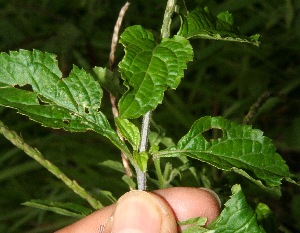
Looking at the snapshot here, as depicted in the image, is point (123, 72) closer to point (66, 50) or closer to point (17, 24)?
point (66, 50)

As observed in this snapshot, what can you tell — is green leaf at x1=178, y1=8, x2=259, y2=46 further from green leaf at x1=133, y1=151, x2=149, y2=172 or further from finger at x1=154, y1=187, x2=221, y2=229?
finger at x1=154, y1=187, x2=221, y2=229

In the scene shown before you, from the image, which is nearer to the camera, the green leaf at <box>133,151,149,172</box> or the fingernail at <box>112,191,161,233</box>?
the green leaf at <box>133,151,149,172</box>

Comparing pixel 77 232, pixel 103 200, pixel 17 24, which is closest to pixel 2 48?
pixel 17 24

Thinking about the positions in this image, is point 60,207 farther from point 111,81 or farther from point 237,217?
point 237,217

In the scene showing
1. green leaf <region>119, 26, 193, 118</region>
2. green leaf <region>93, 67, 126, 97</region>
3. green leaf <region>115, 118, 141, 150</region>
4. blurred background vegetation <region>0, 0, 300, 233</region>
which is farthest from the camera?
blurred background vegetation <region>0, 0, 300, 233</region>

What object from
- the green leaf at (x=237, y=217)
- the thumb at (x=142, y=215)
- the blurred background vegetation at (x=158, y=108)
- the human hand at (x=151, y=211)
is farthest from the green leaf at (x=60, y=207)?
the blurred background vegetation at (x=158, y=108)

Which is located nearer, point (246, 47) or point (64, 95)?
point (64, 95)

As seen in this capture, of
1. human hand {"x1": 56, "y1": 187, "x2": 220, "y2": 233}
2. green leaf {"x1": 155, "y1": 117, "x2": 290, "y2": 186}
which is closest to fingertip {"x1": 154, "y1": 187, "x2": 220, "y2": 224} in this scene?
human hand {"x1": 56, "y1": 187, "x2": 220, "y2": 233}

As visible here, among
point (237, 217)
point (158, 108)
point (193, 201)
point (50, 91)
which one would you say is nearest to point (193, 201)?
point (193, 201)
